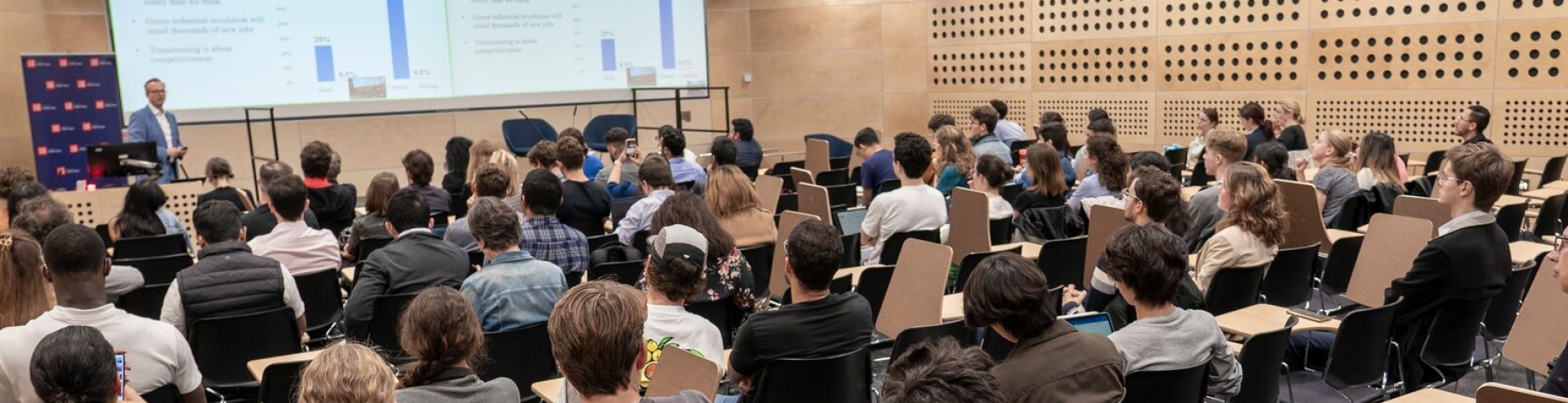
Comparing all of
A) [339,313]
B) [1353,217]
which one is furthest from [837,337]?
[1353,217]

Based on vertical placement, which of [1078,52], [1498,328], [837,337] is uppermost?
[1078,52]

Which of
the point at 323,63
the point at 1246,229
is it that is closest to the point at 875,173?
the point at 1246,229

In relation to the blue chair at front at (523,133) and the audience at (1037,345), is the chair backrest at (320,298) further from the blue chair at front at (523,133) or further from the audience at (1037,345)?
the blue chair at front at (523,133)

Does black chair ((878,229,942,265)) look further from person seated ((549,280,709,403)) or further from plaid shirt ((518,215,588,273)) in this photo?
person seated ((549,280,709,403))

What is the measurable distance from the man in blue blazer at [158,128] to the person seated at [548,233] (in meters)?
6.29

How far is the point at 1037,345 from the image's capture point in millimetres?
2785

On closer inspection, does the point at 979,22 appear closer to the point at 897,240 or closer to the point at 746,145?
the point at 746,145

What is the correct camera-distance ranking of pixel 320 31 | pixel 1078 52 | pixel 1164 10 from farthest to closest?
pixel 1078 52 < pixel 1164 10 < pixel 320 31

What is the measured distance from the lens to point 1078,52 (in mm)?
13594

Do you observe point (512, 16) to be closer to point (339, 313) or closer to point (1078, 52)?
point (1078, 52)

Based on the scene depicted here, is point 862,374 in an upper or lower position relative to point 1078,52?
lower

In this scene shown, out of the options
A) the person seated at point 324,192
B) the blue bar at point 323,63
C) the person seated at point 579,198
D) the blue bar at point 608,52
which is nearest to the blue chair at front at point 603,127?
the blue bar at point 608,52

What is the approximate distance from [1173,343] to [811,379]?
41.1 inches

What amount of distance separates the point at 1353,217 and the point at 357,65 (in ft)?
31.9
